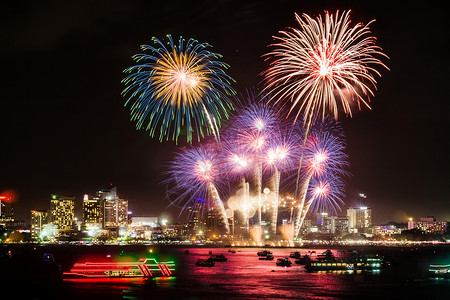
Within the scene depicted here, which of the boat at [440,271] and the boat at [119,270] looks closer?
the boat at [119,270]

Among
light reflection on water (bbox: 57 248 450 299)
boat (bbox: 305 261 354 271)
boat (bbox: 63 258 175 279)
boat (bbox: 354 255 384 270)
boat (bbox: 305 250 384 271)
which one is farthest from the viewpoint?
boat (bbox: 354 255 384 270)

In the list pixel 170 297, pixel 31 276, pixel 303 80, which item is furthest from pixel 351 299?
pixel 31 276

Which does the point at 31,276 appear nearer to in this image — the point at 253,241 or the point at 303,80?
the point at 303,80

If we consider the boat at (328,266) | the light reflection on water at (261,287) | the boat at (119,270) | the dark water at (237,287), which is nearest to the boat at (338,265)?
the boat at (328,266)

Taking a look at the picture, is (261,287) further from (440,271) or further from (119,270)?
(440,271)

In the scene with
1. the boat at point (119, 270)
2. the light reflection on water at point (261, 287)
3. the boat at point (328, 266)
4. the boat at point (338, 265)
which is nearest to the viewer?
the light reflection on water at point (261, 287)

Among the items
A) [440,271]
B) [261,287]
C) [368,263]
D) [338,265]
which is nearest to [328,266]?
[338,265]

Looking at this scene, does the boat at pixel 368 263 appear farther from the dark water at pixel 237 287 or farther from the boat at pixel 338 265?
the dark water at pixel 237 287

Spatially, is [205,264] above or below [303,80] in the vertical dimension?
below

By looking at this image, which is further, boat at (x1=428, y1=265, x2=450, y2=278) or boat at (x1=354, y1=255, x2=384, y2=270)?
boat at (x1=354, y1=255, x2=384, y2=270)

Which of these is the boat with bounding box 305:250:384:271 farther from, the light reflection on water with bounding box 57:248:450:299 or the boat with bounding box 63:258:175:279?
the boat with bounding box 63:258:175:279

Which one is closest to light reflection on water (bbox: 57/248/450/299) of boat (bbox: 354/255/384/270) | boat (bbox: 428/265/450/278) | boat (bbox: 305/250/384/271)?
boat (bbox: 428/265/450/278)
